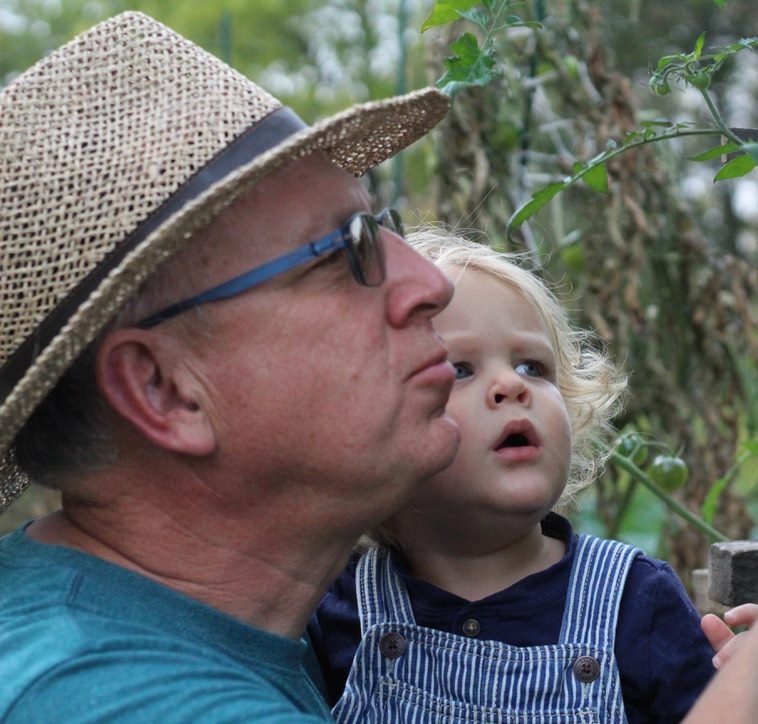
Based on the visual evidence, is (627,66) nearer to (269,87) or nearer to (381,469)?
(269,87)

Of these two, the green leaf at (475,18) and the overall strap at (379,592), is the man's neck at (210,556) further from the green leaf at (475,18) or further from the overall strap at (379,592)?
the green leaf at (475,18)

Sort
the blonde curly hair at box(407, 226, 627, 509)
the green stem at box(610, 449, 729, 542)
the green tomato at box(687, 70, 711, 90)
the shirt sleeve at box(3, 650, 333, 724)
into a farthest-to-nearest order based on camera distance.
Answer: the green stem at box(610, 449, 729, 542) → the blonde curly hair at box(407, 226, 627, 509) → the green tomato at box(687, 70, 711, 90) → the shirt sleeve at box(3, 650, 333, 724)

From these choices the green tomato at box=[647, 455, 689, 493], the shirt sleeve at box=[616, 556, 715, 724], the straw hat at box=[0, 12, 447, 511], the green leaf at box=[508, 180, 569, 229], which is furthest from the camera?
the green tomato at box=[647, 455, 689, 493]

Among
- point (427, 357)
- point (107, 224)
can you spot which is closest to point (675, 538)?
point (427, 357)

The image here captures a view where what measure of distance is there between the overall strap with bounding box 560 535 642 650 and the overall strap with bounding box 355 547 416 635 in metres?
0.24

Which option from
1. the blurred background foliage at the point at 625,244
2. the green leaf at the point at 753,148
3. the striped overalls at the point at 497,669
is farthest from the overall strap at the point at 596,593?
the blurred background foliage at the point at 625,244

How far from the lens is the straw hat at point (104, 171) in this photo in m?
1.39

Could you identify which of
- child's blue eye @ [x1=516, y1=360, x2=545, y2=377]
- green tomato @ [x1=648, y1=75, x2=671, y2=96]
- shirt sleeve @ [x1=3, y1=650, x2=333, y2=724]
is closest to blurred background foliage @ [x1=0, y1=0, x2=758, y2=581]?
child's blue eye @ [x1=516, y1=360, x2=545, y2=377]

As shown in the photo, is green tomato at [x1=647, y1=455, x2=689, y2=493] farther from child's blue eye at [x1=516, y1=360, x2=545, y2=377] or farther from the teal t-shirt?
the teal t-shirt

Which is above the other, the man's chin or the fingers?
the man's chin

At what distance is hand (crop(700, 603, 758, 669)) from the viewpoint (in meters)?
1.55

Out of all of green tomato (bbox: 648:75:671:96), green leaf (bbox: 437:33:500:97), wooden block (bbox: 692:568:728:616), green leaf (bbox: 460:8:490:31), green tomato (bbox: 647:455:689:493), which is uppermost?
green leaf (bbox: 460:8:490:31)

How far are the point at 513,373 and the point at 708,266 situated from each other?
4.63 feet

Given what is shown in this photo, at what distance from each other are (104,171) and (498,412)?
713 millimetres
